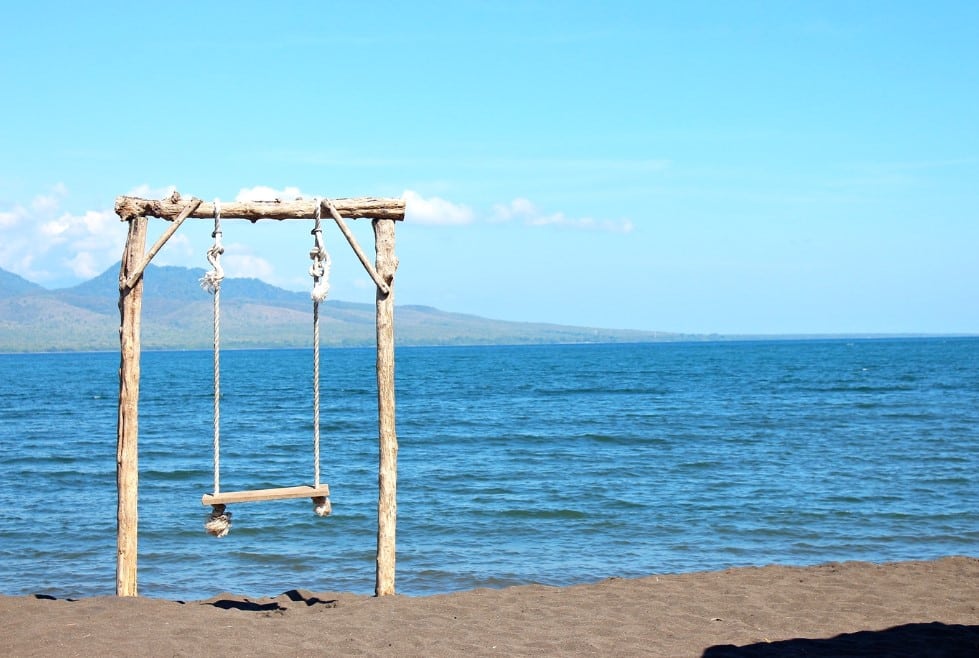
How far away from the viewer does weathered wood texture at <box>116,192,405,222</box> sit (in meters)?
9.38

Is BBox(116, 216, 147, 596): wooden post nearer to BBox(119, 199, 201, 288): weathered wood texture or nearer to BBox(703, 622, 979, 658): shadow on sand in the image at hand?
BBox(119, 199, 201, 288): weathered wood texture

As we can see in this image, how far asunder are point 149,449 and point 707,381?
138ft

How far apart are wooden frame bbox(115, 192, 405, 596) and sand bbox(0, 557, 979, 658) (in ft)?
1.88

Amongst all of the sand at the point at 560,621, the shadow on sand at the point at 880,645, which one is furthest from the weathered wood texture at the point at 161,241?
the shadow on sand at the point at 880,645

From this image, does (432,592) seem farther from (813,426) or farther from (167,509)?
(813,426)

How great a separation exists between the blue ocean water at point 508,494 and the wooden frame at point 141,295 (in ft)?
5.71

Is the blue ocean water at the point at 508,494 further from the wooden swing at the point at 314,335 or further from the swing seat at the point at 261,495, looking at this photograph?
the swing seat at the point at 261,495

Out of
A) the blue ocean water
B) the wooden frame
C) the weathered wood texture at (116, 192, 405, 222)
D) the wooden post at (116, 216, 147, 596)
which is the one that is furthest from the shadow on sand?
the wooden post at (116, 216, 147, 596)

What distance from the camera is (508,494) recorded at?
18.1 m

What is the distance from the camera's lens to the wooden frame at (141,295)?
9.26m

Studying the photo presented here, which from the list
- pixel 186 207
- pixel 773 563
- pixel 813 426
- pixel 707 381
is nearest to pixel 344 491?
pixel 773 563

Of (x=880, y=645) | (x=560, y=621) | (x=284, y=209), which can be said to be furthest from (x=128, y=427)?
(x=880, y=645)

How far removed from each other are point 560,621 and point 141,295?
16.4ft

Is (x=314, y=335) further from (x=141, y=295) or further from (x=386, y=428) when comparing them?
(x=141, y=295)
